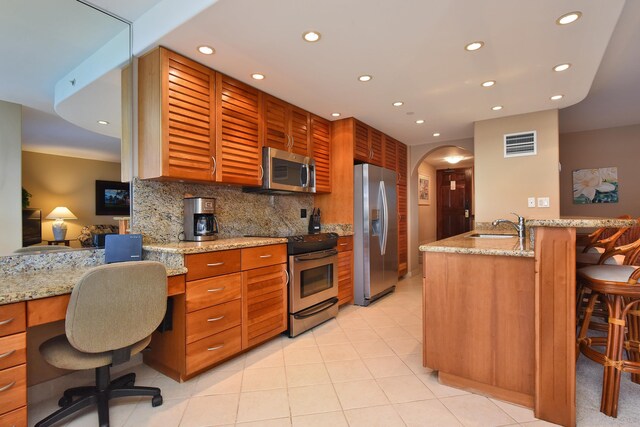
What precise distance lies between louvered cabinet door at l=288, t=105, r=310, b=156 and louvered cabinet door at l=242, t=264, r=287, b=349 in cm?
136

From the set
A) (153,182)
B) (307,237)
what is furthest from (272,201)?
(153,182)

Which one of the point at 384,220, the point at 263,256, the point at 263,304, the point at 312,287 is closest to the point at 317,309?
the point at 312,287

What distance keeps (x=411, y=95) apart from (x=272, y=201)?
6.04 ft

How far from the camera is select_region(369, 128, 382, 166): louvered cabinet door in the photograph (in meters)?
4.25

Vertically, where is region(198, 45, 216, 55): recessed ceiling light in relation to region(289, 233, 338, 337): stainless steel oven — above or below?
above

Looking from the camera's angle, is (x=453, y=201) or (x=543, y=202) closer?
(x=543, y=202)

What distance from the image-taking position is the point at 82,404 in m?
1.61

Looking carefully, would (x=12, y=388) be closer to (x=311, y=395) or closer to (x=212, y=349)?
(x=212, y=349)

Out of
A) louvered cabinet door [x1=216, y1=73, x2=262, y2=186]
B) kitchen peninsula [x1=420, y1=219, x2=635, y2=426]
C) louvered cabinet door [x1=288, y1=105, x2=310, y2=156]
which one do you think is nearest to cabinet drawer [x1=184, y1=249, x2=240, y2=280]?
louvered cabinet door [x1=216, y1=73, x2=262, y2=186]

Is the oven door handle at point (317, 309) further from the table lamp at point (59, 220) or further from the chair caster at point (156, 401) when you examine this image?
the table lamp at point (59, 220)

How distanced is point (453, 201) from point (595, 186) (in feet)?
10.8

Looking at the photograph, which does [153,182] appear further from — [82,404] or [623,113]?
[623,113]

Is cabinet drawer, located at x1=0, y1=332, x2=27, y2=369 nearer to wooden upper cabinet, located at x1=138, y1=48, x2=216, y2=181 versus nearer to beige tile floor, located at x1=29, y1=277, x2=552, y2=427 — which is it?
beige tile floor, located at x1=29, y1=277, x2=552, y2=427

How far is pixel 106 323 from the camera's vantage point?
1.50 m
